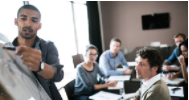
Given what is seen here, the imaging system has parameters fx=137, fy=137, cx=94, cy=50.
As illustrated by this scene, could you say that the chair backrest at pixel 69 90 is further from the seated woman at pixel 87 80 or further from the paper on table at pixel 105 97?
the paper on table at pixel 105 97

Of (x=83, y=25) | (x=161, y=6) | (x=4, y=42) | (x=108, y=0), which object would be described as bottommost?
(x=4, y=42)

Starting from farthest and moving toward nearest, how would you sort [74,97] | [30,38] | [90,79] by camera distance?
[90,79] < [74,97] < [30,38]

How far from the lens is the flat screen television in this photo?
4.58 m

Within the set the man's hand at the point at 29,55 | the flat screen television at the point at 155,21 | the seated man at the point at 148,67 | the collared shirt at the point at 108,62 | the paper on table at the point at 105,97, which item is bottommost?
the paper on table at the point at 105,97

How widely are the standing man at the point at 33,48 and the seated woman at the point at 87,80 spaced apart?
109 cm

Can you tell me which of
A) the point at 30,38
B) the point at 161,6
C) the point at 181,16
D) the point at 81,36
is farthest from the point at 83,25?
the point at 30,38

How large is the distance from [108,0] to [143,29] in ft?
5.40

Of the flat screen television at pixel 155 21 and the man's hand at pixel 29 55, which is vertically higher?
the flat screen television at pixel 155 21

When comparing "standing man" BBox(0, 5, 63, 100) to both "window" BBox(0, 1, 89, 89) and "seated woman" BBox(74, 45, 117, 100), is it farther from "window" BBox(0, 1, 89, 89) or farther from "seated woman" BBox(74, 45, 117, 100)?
"window" BBox(0, 1, 89, 89)

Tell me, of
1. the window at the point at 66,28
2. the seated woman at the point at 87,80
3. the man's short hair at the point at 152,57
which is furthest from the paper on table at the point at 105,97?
the window at the point at 66,28

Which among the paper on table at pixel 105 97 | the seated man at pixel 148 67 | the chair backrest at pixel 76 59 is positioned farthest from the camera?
the chair backrest at pixel 76 59

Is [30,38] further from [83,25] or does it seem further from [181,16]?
[181,16]

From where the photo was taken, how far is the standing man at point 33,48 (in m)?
0.34

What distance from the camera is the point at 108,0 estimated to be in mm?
5039
